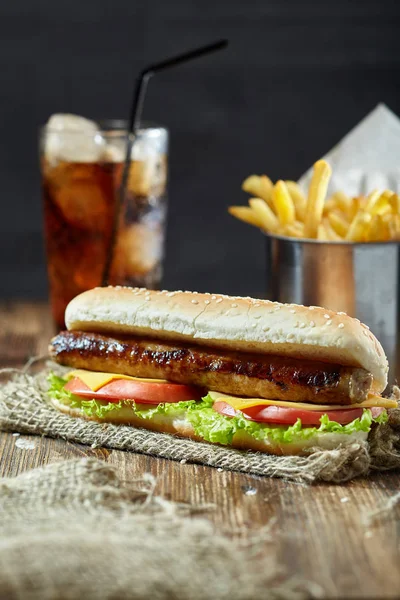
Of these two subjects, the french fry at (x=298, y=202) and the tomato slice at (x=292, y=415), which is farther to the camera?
the french fry at (x=298, y=202)

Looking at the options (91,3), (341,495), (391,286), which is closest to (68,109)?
(91,3)

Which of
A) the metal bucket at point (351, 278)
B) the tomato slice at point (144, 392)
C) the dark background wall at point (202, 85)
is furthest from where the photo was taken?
the dark background wall at point (202, 85)

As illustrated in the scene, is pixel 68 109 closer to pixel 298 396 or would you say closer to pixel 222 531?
pixel 298 396

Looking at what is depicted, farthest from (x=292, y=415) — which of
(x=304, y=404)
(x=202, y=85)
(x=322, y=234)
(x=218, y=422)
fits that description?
(x=202, y=85)

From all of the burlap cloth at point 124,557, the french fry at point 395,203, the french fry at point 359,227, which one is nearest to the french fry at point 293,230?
the french fry at point 359,227

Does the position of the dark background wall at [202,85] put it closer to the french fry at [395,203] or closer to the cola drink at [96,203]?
the cola drink at [96,203]

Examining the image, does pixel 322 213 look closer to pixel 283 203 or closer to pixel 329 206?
pixel 329 206
